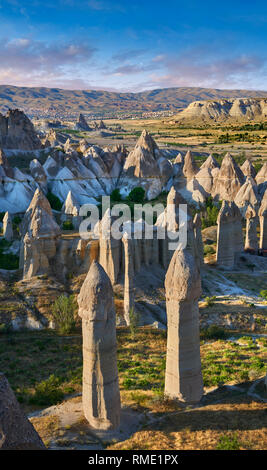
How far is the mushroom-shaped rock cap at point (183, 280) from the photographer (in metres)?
13.7

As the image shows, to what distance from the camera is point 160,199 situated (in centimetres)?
5962

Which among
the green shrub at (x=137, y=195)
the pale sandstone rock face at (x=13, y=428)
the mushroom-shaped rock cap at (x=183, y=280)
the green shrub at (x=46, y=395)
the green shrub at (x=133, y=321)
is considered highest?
the green shrub at (x=137, y=195)

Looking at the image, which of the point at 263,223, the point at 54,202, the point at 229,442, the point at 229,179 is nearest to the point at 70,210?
the point at 54,202

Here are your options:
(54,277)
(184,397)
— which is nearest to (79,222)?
(54,277)

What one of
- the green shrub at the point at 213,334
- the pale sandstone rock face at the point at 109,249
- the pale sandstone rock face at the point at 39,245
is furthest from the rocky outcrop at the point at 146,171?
the green shrub at the point at 213,334

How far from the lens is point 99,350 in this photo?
1320cm

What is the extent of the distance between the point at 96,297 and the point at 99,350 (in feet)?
5.65

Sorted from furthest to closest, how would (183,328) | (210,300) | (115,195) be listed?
(115,195) < (210,300) < (183,328)

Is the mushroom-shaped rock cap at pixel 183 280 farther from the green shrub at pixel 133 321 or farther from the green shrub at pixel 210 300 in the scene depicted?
the green shrub at pixel 210 300

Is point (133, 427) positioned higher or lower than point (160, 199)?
lower

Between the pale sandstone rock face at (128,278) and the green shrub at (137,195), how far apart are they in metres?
32.9

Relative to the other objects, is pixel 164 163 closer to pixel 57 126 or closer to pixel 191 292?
pixel 191 292

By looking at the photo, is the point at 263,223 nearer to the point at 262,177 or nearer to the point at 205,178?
the point at 262,177
